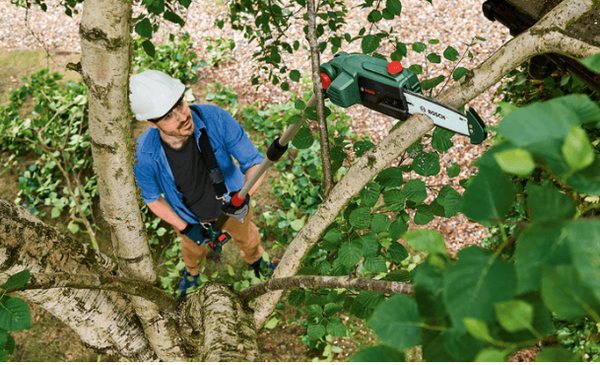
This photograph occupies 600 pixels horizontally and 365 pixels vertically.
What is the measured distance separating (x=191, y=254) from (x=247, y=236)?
0.59 metres

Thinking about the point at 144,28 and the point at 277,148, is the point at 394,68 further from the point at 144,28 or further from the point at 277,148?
the point at 144,28

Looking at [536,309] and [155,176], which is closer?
[536,309]

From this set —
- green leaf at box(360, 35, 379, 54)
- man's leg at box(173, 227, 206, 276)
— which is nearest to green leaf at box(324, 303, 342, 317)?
green leaf at box(360, 35, 379, 54)

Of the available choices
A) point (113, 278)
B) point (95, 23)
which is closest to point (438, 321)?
point (95, 23)

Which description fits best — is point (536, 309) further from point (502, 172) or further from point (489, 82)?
point (489, 82)

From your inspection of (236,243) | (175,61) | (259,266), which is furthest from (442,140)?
(175,61)

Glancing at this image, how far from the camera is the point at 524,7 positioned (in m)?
2.49

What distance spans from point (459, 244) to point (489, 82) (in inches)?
119

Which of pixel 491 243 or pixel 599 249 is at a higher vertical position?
pixel 599 249

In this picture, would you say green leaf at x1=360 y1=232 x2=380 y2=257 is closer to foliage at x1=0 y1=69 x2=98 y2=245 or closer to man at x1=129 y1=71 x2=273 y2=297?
man at x1=129 y1=71 x2=273 y2=297

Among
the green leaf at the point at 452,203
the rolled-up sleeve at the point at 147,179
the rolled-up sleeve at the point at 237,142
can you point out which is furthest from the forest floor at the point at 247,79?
the green leaf at the point at 452,203

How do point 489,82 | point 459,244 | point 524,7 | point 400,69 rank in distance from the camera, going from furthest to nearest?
1. point 459,244
2. point 524,7
3. point 400,69
4. point 489,82

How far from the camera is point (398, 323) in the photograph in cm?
46

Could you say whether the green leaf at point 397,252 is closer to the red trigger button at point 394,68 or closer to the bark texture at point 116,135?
the red trigger button at point 394,68
